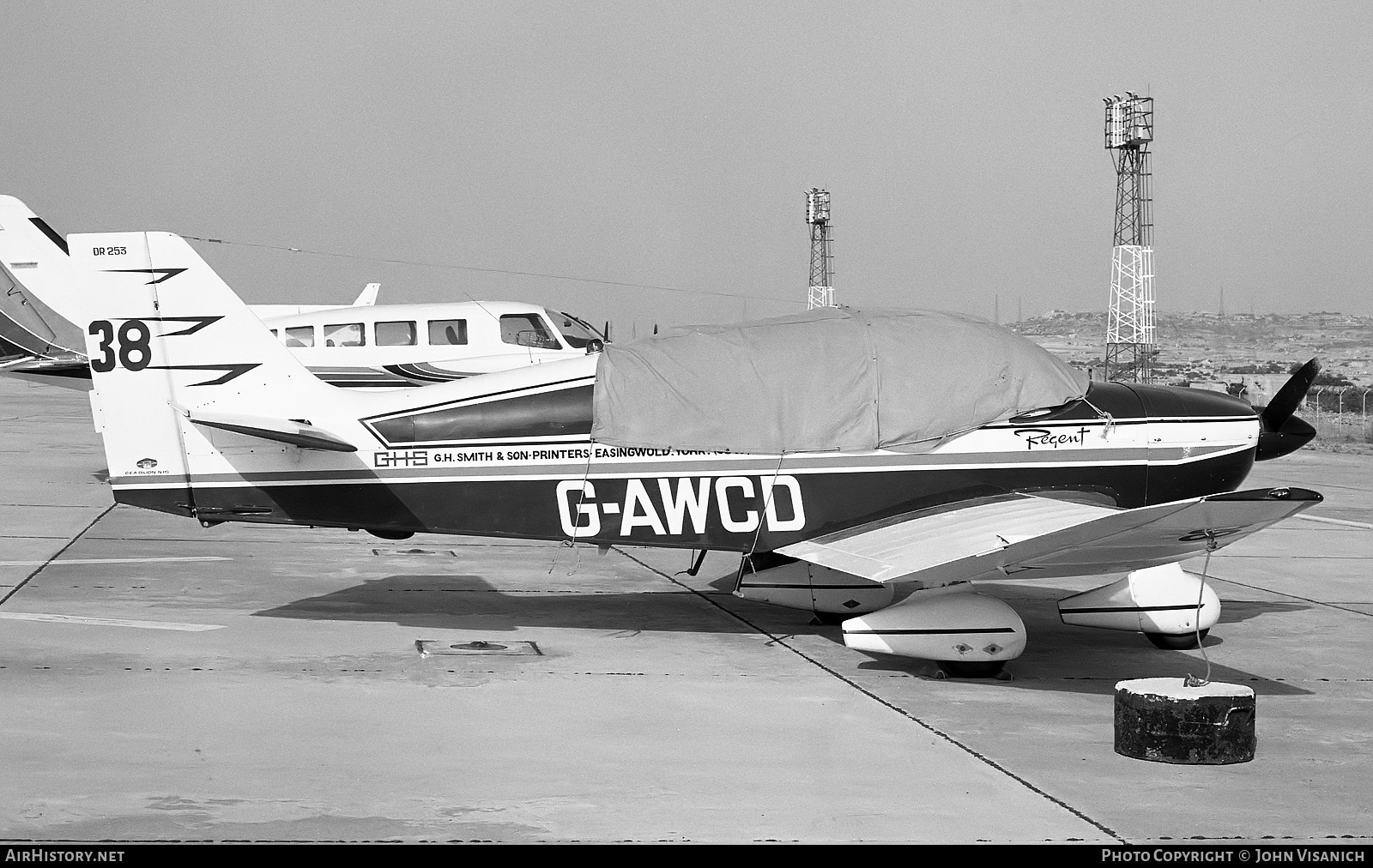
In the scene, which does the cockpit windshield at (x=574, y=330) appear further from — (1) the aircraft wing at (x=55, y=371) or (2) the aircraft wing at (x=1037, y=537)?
(2) the aircraft wing at (x=1037, y=537)

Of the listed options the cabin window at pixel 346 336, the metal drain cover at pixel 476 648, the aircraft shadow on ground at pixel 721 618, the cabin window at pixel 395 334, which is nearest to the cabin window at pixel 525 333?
the cabin window at pixel 395 334

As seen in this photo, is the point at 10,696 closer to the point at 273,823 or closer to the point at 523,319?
the point at 273,823

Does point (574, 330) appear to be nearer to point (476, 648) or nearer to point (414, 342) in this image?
point (414, 342)

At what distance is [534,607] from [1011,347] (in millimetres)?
4030

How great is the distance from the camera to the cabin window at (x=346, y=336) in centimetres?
1900

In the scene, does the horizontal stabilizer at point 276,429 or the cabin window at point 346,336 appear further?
the cabin window at point 346,336

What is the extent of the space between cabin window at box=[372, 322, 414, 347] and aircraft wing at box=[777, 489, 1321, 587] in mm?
11364

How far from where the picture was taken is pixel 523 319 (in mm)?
18969

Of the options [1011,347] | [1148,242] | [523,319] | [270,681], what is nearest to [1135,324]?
[1148,242]

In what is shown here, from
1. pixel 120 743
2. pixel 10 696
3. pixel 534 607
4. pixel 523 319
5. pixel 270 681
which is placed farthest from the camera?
pixel 523 319

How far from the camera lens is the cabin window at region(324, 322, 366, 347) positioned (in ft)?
62.3

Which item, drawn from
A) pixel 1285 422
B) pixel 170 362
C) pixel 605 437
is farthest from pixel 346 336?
pixel 1285 422

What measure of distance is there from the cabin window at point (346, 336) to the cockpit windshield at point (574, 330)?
2681 millimetres

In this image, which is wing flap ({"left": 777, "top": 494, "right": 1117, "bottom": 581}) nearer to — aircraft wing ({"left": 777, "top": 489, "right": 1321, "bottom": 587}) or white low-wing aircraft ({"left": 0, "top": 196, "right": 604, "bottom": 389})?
aircraft wing ({"left": 777, "top": 489, "right": 1321, "bottom": 587})
